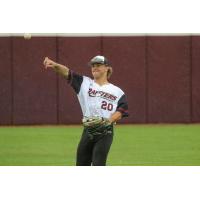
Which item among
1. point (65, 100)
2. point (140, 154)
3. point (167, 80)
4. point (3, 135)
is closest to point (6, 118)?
point (65, 100)

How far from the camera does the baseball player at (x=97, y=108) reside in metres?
8.35

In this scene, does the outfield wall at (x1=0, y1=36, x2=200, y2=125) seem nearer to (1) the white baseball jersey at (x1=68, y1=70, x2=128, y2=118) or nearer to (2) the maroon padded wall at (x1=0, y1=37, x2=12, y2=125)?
(2) the maroon padded wall at (x1=0, y1=37, x2=12, y2=125)

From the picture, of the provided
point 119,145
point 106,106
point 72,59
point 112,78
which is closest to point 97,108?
point 106,106

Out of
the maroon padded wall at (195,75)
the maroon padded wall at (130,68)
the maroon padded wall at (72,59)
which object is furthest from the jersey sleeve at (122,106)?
the maroon padded wall at (195,75)

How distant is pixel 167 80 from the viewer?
20688mm

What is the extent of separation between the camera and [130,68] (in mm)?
20594

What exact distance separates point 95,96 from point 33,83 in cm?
1218

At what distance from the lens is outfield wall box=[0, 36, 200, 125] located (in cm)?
2034

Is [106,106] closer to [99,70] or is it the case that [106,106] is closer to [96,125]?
[96,125]

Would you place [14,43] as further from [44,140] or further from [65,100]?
[44,140]

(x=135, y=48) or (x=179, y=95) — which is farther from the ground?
(x=135, y=48)

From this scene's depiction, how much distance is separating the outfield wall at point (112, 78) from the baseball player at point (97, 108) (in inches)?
469

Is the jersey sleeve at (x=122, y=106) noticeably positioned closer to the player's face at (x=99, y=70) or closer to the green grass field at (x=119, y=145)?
the player's face at (x=99, y=70)

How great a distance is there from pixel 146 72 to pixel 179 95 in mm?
1123
